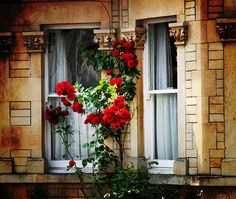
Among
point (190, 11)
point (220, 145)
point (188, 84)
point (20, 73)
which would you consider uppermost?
point (190, 11)

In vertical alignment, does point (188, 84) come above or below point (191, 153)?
above

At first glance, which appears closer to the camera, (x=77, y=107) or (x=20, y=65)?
(x=77, y=107)

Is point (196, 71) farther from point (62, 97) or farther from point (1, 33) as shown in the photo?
point (1, 33)

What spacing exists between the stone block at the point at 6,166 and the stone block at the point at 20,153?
0.46 ft

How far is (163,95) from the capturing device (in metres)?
14.9

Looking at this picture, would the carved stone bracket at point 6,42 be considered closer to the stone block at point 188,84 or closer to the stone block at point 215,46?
the stone block at point 188,84

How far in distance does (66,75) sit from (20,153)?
163cm

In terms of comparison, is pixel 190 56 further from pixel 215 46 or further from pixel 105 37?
pixel 105 37

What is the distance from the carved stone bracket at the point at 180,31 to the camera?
46.9ft

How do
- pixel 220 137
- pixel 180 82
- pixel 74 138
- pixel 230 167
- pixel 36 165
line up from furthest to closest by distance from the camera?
pixel 74 138 → pixel 36 165 → pixel 180 82 → pixel 220 137 → pixel 230 167

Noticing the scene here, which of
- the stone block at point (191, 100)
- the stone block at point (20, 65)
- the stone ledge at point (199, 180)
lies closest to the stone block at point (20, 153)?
the stone block at point (20, 65)

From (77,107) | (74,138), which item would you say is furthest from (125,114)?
(74,138)

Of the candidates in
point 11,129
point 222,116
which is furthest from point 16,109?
point 222,116

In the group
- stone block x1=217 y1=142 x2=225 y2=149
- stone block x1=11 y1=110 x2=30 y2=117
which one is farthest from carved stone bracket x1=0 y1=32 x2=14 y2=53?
stone block x1=217 y1=142 x2=225 y2=149
